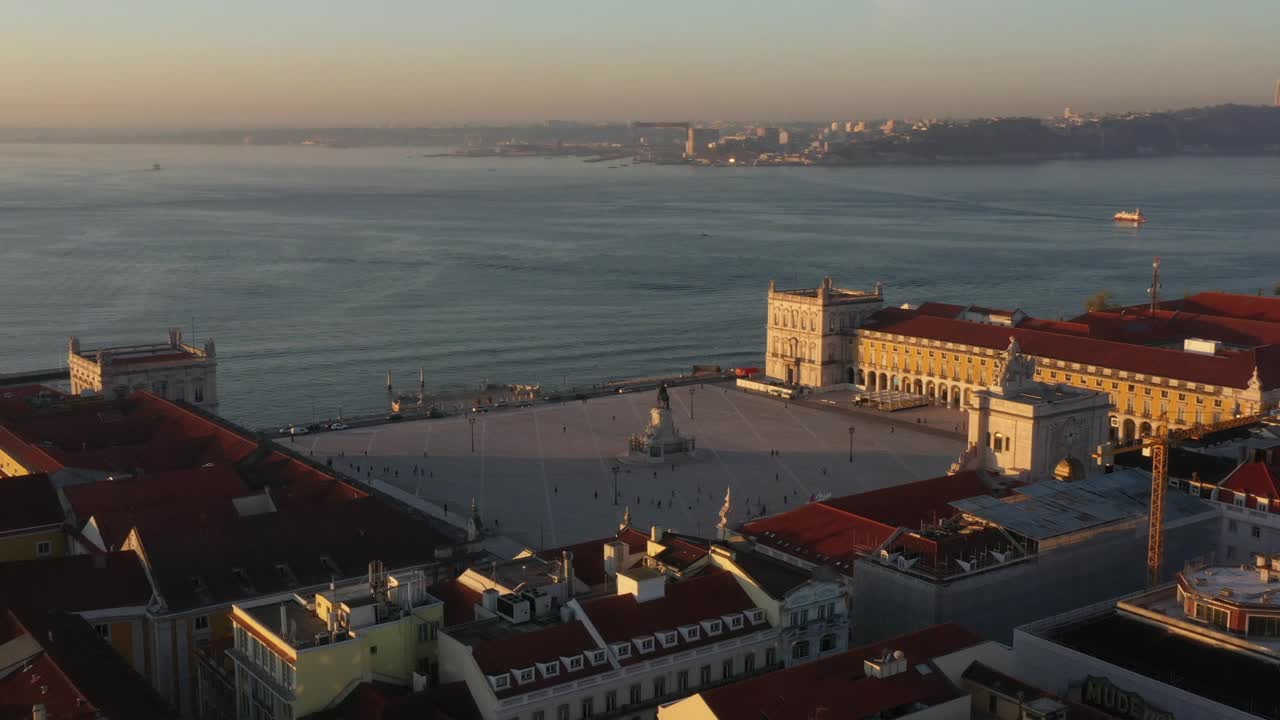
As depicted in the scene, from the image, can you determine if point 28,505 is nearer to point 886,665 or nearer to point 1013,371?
point 886,665

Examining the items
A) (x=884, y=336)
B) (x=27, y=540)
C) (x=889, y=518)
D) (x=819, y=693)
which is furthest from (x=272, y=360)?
(x=819, y=693)

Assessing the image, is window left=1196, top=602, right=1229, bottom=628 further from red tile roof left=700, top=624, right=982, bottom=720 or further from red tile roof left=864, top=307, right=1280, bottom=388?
red tile roof left=864, top=307, right=1280, bottom=388

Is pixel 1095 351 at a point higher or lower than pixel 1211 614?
lower

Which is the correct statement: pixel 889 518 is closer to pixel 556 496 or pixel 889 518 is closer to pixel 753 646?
pixel 753 646

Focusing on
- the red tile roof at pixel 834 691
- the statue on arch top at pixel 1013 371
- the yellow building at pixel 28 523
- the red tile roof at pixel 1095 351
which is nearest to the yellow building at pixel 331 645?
the red tile roof at pixel 834 691

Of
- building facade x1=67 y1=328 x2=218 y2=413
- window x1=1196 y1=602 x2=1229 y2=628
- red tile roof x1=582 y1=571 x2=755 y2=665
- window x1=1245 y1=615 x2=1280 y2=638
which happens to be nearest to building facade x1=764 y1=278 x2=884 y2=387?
building facade x1=67 y1=328 x2=218 y2=413

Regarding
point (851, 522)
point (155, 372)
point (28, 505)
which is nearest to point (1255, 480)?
point (851, 522)
